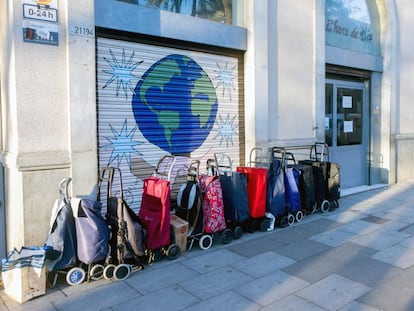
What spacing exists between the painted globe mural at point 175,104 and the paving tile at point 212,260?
1679 millimetres

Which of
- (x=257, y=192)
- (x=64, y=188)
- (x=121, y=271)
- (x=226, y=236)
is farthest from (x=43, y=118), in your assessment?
(x=257, y=192)

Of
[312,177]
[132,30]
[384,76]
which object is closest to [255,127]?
[312,177]

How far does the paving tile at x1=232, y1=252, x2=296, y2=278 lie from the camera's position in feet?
13.3

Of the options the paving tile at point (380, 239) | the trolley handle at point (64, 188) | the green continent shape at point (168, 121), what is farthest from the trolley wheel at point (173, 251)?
the paving tile at point (380, 239)

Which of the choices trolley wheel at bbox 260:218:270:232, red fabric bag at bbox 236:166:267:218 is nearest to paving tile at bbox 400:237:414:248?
trolley wheel at bbox 260:218:270:232

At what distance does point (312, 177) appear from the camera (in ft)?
19.6

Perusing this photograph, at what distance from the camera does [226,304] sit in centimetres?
335

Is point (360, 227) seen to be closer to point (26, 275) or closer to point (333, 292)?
point (333, 292)

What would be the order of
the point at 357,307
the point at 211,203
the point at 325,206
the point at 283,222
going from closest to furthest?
the point at 357,307 → the point at 211,203 → the point at 283,222 → the point at 325,206

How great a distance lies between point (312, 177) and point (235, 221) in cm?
174

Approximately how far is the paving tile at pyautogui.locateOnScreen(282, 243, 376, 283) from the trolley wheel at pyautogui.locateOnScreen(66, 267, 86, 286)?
213 centimetres

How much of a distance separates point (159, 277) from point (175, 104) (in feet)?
8.41

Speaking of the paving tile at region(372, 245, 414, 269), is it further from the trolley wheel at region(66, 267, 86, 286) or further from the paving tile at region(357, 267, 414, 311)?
the trolley wheel at region(66, 267, 86, 286)

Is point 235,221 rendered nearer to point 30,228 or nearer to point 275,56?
point 30,228
